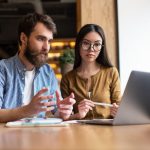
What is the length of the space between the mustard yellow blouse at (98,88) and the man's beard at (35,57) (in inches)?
12.3

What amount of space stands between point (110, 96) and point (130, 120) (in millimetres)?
857

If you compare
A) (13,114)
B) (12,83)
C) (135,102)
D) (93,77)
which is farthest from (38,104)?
(93,77)

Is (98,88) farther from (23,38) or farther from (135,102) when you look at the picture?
(135,102)

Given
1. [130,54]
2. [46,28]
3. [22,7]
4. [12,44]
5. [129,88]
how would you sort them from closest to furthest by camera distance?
1. [129,88]
2. [46,28]
3. [130,54]
4. [22,7]
5. [12,44]

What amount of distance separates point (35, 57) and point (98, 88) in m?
0.49

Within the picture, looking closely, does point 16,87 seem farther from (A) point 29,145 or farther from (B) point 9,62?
(A) point 29,145

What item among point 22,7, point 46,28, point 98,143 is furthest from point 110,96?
point 22,7

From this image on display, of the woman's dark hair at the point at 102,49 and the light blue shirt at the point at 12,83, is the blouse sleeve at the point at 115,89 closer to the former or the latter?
the woman's dark hair at the point at 102,49

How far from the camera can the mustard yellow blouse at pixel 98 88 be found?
2.10m

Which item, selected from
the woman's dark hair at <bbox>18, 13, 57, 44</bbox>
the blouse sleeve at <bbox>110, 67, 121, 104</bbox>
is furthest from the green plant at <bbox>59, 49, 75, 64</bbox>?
the woman's dark hair at <bbox>18, 13, 57, 44</bbox>

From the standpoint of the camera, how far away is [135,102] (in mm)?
1305

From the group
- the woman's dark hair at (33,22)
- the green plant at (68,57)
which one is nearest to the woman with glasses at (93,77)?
the woman's dark hair at (33,22)

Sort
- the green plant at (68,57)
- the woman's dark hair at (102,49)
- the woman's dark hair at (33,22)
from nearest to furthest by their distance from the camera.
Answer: the woman's dark hair at (33,22) < the woman's dark hair at (102,49) < the green plant at (68,57)

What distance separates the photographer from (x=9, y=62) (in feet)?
6.24
